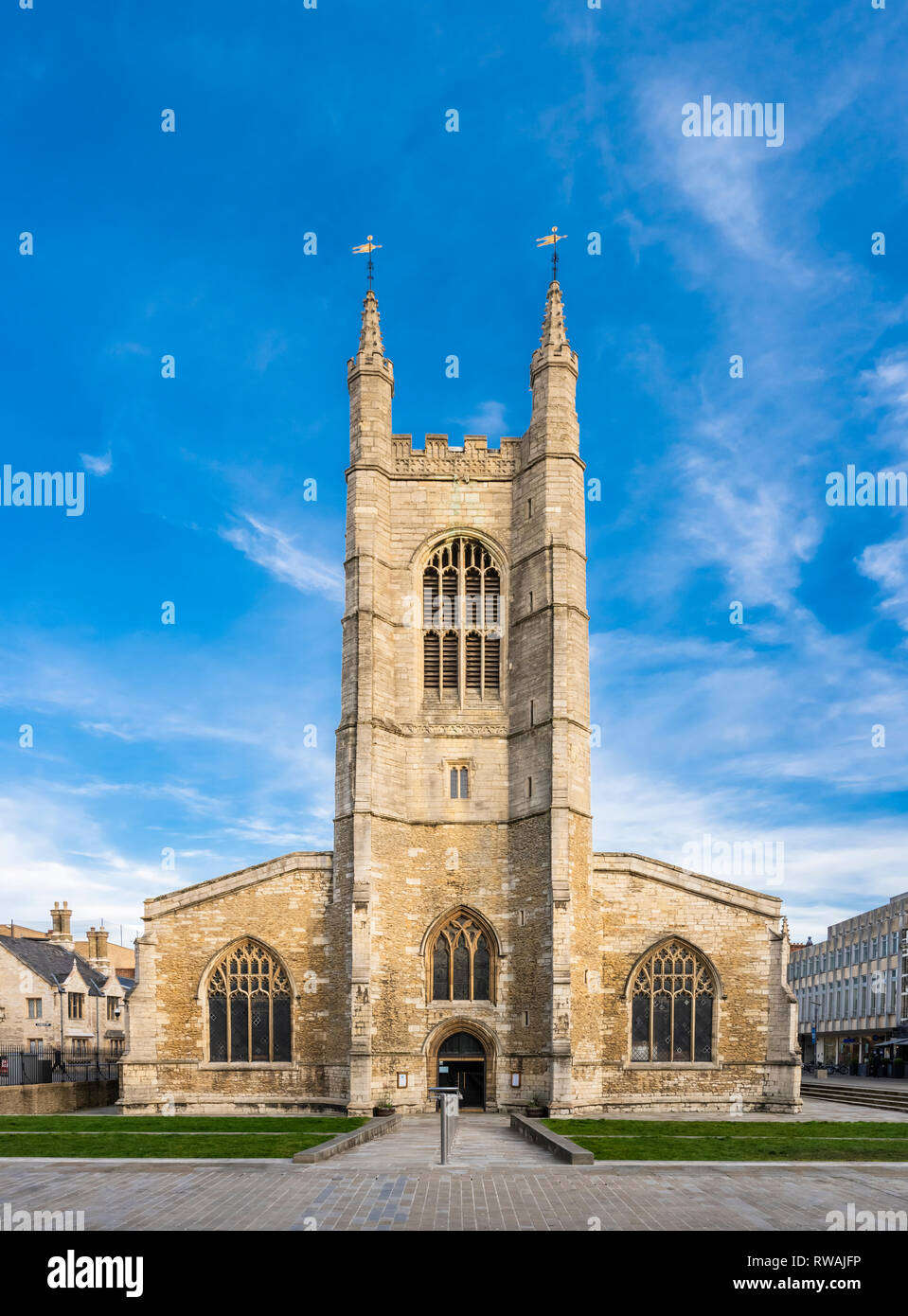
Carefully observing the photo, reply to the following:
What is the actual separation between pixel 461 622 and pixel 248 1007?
14342 mm

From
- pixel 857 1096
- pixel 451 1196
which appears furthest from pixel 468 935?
pixel 451 1196

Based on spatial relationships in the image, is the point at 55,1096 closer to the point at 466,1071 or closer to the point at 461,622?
the point at 466,1071

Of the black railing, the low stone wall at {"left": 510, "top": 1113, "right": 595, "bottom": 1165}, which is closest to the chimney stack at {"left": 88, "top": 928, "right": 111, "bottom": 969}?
the black railing

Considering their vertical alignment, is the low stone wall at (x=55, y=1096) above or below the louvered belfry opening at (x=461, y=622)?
below

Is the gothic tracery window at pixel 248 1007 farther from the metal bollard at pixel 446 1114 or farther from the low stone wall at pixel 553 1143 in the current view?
the metal bollard at pixel 446 1114

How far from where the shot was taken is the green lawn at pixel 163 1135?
19.1m

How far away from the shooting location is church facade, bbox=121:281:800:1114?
3119cm

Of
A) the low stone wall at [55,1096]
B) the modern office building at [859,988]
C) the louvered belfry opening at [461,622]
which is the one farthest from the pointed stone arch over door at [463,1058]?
the modern office building at [859,988]

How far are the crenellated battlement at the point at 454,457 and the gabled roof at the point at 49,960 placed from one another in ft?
95.4

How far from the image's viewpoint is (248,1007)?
32562mm

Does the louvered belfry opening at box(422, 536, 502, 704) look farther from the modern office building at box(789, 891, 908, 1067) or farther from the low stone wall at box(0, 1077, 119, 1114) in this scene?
the modern office building at box(789, 891, 908, 1067)

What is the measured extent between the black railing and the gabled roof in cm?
331
